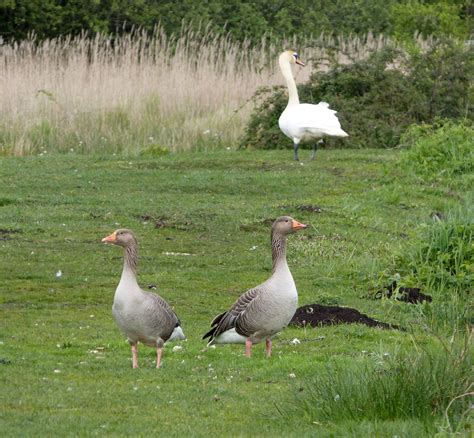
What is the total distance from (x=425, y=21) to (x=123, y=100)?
14.3 metres

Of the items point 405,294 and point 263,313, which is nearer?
point 263,313

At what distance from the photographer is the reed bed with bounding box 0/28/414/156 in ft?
86.6

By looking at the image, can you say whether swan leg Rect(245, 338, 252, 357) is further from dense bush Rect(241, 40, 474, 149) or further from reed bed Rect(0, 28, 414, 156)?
dense bush Rect(241, 40, 474, 149)

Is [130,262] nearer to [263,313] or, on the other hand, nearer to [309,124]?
[263,313]

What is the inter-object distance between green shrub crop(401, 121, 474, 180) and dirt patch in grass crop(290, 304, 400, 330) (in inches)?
378

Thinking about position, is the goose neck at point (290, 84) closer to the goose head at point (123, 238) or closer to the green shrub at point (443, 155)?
the green shrub at point (443, 155)

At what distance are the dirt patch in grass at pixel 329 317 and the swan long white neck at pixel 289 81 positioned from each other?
1225 cm

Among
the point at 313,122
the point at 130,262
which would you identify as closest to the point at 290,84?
the point at 313,122

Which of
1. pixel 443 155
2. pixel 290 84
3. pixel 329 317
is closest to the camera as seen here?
pixel 329 317

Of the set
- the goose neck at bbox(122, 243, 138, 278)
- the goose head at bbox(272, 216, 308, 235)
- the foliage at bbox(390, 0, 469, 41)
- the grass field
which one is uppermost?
the foliage at bbox(390, 0, 469, 41)

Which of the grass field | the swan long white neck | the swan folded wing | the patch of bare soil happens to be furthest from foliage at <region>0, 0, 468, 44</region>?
the patch of bare soil

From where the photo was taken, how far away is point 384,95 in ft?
93.0

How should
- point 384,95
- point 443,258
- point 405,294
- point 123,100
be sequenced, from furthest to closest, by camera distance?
1. point 384,95
2. point 123,100
3. point 443,258
4. point 405,294

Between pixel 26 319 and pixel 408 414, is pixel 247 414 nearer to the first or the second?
pixel 408 414
